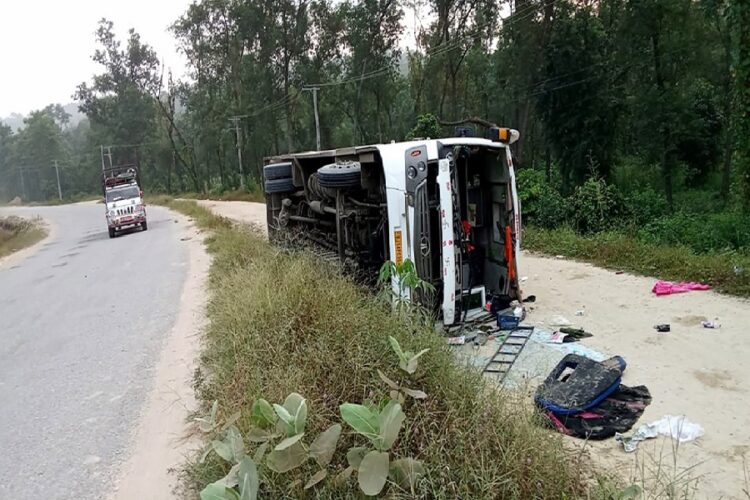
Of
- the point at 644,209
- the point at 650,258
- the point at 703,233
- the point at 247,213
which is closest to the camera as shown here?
the point at 650,258

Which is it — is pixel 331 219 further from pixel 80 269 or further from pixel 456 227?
pixel 80 269

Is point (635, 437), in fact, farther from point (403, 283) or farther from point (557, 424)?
point (403, 283)

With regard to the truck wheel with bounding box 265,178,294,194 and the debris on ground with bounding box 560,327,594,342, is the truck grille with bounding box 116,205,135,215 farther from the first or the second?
the debris on ground with bounding box 560,327,594,342

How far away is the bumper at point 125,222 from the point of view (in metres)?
22.3

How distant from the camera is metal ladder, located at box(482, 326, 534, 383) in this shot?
211 inches

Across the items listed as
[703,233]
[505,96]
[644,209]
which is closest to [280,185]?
[703,233]

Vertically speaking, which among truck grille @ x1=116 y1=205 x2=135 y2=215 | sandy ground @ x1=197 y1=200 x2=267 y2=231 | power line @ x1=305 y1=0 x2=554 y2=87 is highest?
power line @ x1=305 y1=0 x2=554 y2=87

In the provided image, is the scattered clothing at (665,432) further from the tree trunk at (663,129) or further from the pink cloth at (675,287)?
the tree trunk at (663,129)

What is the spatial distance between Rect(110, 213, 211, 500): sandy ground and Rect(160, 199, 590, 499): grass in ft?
0.66

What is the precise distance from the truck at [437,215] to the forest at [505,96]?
0.95m

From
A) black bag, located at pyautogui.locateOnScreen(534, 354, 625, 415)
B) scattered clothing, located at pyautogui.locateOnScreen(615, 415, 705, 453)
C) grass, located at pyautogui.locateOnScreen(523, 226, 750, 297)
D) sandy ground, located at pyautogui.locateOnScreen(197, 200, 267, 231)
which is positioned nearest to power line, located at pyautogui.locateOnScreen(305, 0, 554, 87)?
sandy ground, located at pyautogui.locateOnScreen(197, 200, 267, 231)

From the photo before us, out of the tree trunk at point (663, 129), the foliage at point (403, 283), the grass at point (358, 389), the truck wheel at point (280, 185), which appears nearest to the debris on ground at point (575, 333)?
the foliage at point (403, 283)

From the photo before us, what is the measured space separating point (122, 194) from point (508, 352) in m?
21.0

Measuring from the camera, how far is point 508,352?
588cm
